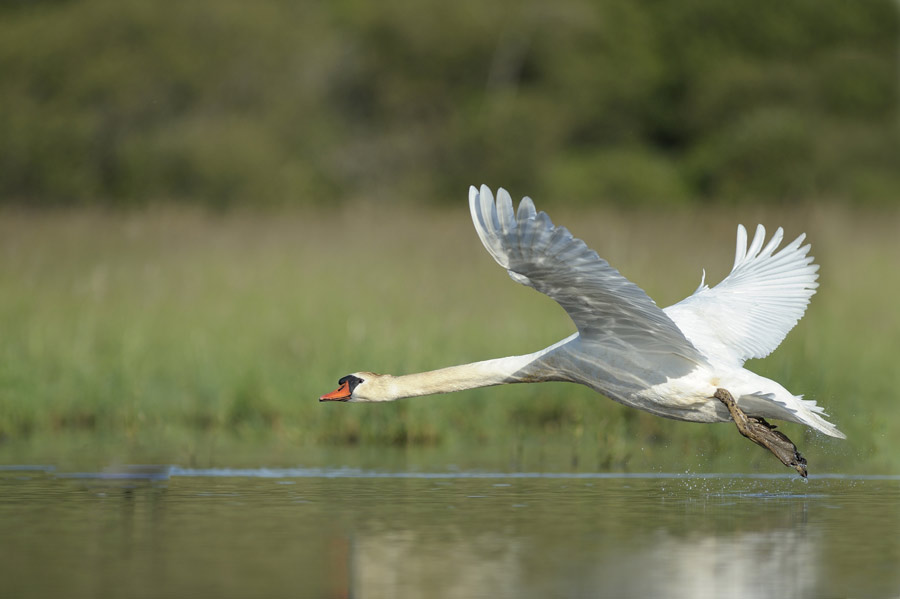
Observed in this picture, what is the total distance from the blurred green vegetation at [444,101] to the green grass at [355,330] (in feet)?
36.2

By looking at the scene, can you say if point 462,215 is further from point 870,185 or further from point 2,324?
point 870,185

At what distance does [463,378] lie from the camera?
784 centimetres

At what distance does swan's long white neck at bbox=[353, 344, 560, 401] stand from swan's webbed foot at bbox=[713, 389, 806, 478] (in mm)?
924

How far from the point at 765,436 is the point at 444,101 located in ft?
110

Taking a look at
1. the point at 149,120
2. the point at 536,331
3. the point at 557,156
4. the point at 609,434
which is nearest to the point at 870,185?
the point at 557,156

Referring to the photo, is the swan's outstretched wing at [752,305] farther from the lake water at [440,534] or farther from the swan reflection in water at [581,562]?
the swan reflection in water at [581,562]

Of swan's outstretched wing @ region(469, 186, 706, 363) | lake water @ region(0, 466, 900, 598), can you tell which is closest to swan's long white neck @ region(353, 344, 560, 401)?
swan's outstretched wing @ region(469, 186, 706, 363)

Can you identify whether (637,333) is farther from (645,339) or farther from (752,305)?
(752,305)

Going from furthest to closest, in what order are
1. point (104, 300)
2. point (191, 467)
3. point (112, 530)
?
point (104, 300) < point (191, 467) < point (112, 530)

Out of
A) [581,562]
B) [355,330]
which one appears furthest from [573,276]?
[355,330]

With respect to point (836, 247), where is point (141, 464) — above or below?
below

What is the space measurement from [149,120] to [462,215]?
16.2m

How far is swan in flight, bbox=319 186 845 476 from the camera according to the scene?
6.31m

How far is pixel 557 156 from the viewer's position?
38156 mm
